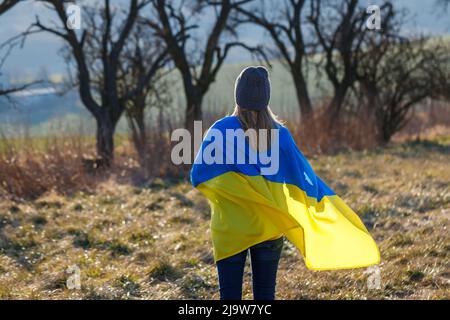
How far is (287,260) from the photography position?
22.7 feet

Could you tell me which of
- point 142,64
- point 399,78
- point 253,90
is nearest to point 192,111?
point 142,64

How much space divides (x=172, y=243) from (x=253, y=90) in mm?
3977

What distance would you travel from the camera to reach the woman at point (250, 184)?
4.09m

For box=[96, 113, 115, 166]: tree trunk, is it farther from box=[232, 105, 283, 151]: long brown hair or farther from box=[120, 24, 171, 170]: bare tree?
box=[232, 105, 283, 151]: long brown hair

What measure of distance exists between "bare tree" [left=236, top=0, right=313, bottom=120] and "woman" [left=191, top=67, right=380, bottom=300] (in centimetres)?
1656

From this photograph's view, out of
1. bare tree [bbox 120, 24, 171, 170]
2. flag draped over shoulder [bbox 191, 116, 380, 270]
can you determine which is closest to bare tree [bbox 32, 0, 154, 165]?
bare tree [bbox 120, 24, 171, 170]

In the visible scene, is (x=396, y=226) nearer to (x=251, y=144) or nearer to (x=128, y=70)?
(x=251, y=144)

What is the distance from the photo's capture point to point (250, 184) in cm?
414

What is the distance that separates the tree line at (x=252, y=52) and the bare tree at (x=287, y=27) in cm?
3

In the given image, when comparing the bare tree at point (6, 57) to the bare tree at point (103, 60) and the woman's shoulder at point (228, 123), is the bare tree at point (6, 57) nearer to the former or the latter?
the bare tree at point (103, 60)

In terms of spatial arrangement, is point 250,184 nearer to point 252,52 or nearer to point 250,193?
point 250,193

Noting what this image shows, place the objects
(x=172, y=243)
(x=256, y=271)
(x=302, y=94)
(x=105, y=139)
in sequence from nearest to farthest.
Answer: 1. (x=256, y=271)
2. (x=172, y=243)
3. (x=105, y=139)
4. (x=302, y=94)

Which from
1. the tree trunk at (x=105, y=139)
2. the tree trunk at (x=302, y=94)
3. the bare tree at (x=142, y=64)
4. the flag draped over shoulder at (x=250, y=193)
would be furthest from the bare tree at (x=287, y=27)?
the flag draped over shoulder at (x=250, y=193)

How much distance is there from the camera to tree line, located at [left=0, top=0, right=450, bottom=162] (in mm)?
16188
